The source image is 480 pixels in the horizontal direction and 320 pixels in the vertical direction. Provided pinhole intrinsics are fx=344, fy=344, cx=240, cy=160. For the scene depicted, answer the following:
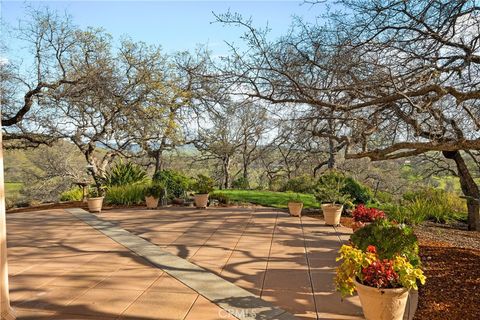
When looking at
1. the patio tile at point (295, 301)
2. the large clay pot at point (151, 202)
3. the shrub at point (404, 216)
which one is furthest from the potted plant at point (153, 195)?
the patio tile at point (295, 301)

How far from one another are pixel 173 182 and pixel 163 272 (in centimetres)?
685

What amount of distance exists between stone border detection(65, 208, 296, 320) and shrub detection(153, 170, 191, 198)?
15.4 feet

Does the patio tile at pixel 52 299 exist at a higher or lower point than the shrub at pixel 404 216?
lower

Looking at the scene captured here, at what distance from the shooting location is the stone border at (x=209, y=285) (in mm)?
3400

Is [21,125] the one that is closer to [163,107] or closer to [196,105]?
[163,107]

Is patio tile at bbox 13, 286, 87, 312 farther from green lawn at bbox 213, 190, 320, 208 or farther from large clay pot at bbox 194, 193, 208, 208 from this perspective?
green lawn at bbox 213, 190, 320, 208

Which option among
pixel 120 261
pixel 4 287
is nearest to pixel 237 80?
pixel 120 261

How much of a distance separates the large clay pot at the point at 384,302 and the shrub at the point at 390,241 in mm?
1006

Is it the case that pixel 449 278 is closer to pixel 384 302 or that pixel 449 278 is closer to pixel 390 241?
pixel 390 241

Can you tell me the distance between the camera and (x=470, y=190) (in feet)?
28.1

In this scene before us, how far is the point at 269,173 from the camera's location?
23250mm

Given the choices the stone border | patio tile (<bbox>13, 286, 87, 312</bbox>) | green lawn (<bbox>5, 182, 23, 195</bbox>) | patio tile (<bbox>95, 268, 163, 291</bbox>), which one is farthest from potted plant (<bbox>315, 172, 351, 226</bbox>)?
green lawn (<bbox>5, 182, 23, 195</bbox>)

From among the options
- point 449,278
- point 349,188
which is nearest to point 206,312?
point 449,278

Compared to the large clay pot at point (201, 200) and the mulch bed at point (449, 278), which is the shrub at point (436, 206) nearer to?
the mulch bed at point (449, 278)
